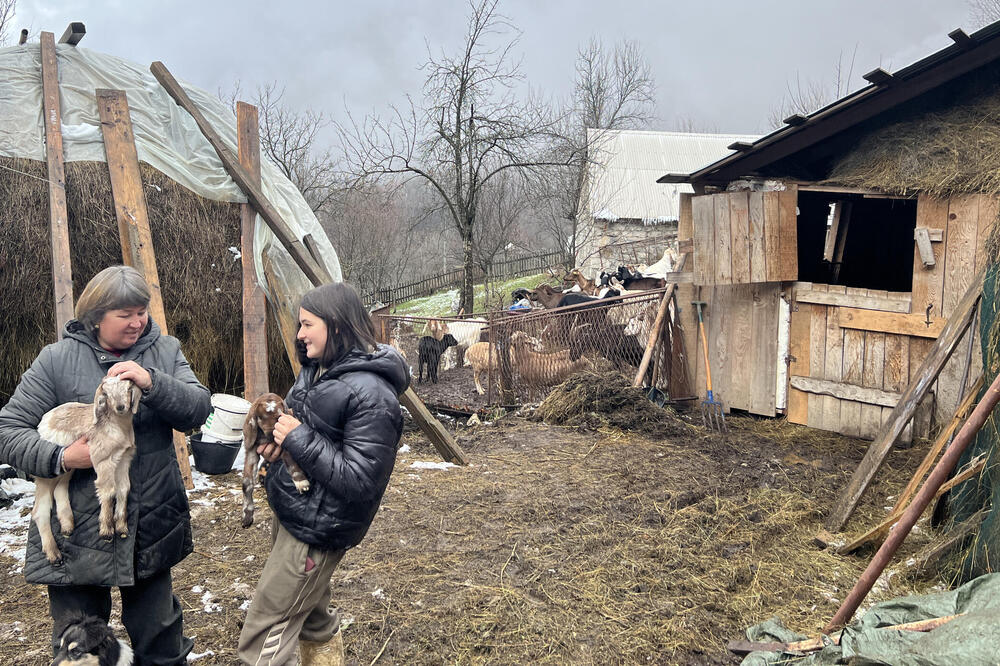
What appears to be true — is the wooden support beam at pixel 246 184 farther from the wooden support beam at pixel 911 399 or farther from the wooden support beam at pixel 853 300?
the wooden support beam at pixel 853 300

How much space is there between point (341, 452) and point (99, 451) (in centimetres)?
87

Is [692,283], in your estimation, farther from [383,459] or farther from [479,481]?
[383,459]

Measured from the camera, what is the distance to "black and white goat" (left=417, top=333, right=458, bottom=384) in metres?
10.2

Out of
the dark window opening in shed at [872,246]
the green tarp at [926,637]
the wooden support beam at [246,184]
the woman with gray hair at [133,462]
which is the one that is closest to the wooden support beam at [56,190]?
the wooden support beam at [246,184]

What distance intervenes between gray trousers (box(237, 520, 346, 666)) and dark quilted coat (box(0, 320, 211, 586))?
1.68 ft

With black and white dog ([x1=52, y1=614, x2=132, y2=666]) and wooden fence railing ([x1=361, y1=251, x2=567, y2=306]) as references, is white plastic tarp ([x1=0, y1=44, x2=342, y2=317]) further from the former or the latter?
wooden fence railing ([x1=361, y1=251, x2=567, y2=306])

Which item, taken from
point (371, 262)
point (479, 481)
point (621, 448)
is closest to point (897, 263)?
point (621, 448)

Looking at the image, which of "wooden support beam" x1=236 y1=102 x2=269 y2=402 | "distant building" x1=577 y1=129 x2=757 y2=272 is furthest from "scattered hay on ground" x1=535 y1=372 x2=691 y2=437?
"distant building" x1=577 y1=129 x2=757 y2=272

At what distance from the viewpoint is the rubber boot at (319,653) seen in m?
2.63

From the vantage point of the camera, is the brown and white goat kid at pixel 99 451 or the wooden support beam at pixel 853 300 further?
the wooden support beam at pixel 853 300

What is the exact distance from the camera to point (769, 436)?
283 inches

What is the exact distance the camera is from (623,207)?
2570 cm

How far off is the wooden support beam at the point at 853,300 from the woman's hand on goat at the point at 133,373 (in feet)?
22.1

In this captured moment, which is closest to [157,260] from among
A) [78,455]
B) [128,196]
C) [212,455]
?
[128,196]
